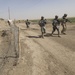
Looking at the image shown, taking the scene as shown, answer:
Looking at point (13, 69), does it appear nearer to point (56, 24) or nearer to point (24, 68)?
point (24, 68)

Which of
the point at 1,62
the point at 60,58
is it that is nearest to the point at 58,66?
the point at 60,58

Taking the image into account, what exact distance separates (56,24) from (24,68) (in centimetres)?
1096

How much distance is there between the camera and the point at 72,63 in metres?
8.88

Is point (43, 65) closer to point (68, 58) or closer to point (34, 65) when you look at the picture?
point (34, 65)

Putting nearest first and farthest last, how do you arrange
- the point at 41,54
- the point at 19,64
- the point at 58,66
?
the point at 58,66 < the point at 19,64 < the point at 41,54

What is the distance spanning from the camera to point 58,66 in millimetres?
8562

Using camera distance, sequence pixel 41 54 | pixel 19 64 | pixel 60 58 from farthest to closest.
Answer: pixel 41 54
pixel 60 58
pixel 19 64

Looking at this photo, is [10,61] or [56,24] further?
[56,24]

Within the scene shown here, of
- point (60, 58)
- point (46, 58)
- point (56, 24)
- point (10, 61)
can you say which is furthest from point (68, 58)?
point (56, 24)

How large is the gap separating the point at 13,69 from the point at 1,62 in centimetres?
158

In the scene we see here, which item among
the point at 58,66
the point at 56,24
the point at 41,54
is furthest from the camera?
the point at 56,24

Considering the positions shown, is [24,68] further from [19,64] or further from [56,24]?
[56,24]

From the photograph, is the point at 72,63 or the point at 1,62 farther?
the point at 1,62

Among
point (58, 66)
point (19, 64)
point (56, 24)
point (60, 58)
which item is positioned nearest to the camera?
point (58, 66)
